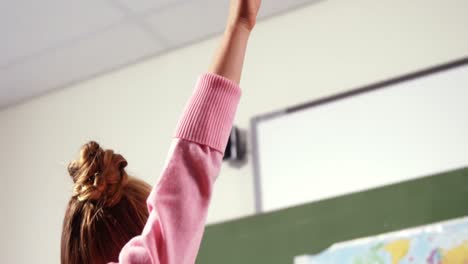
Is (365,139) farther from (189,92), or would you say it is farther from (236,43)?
Answer: (236,43)

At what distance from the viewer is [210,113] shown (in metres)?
0.79

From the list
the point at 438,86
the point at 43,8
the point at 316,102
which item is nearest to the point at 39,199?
the point at 43,8

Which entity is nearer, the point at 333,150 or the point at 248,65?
the point at 333,150

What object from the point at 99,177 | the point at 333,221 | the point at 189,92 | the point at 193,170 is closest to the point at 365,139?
the point at 333,221

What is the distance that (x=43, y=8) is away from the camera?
2604 mm

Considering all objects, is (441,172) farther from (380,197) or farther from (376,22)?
(376,22)

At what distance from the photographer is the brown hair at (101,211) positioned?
0.90 metres

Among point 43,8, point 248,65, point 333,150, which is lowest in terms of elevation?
point 333,150

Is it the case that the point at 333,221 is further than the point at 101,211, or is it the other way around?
the point at 333,221

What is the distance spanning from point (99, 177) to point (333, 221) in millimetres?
1413

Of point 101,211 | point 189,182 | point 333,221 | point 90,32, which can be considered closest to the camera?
point 189,182

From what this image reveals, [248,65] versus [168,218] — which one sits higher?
[248,65]

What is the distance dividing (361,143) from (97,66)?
1173 mm

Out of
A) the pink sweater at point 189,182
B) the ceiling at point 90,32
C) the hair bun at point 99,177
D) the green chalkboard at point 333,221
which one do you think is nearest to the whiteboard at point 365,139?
the green chalkboard at point 333,221
